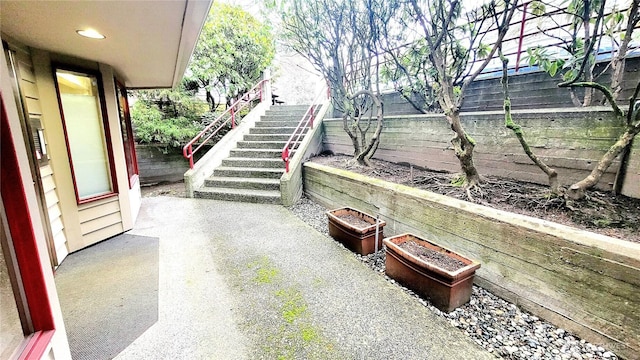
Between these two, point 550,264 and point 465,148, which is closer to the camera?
point 550,264

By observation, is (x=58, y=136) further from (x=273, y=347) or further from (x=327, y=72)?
(x=327, y=72)

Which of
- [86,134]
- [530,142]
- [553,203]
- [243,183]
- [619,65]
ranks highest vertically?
[619,65]

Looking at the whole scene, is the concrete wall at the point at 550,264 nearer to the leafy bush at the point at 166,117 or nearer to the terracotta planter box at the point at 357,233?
the terracotta planter box at the point at 357,233

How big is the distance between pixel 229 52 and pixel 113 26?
539 cm

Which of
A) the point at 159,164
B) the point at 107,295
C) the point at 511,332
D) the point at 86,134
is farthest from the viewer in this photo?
the point at 159,164

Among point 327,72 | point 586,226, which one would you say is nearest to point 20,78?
point 327,72

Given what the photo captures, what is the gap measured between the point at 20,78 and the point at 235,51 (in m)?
5.44

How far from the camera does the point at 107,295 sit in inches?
90.9

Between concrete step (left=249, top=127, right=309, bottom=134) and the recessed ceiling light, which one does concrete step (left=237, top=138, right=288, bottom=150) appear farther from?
the recessed ceiling light

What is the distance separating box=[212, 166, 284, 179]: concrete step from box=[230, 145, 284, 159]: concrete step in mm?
462

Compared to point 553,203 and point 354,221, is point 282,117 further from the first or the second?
point 553,203

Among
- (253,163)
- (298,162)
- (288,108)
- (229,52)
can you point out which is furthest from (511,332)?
(229,52)

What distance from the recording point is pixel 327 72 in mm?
5012

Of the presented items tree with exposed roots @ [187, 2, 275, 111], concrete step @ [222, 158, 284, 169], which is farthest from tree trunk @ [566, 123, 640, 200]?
tree with exposed roots @ [187, 2, 275, 111]
